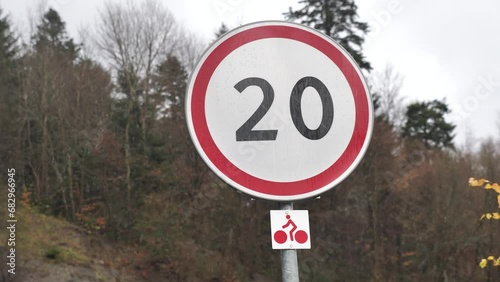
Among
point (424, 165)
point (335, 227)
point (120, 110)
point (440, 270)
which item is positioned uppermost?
point (120, 110)

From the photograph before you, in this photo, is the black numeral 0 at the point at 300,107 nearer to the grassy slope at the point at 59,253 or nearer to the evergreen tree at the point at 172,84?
the grassy slope at the point at 59,253

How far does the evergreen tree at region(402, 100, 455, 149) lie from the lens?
37509mm

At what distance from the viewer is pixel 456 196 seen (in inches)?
972

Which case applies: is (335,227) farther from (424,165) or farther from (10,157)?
(10,157)

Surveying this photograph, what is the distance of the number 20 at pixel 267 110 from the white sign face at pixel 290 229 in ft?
0.87

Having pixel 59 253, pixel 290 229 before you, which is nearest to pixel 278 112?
pixel 290 229

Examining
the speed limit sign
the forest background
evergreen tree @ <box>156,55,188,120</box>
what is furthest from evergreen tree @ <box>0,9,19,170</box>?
the speed limit sign

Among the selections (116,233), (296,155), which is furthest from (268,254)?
(296,155)

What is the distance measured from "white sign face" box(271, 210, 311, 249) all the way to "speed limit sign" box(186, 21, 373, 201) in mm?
55

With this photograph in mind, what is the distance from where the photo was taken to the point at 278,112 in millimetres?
1812

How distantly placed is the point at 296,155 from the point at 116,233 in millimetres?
23391

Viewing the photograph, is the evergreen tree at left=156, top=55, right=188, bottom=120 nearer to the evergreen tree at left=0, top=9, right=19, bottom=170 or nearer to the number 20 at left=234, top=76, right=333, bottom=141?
the evergreen tree at left=0, top=9, right=19, bottom=170

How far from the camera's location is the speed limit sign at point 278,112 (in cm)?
177

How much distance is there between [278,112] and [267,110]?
0.13 ft
